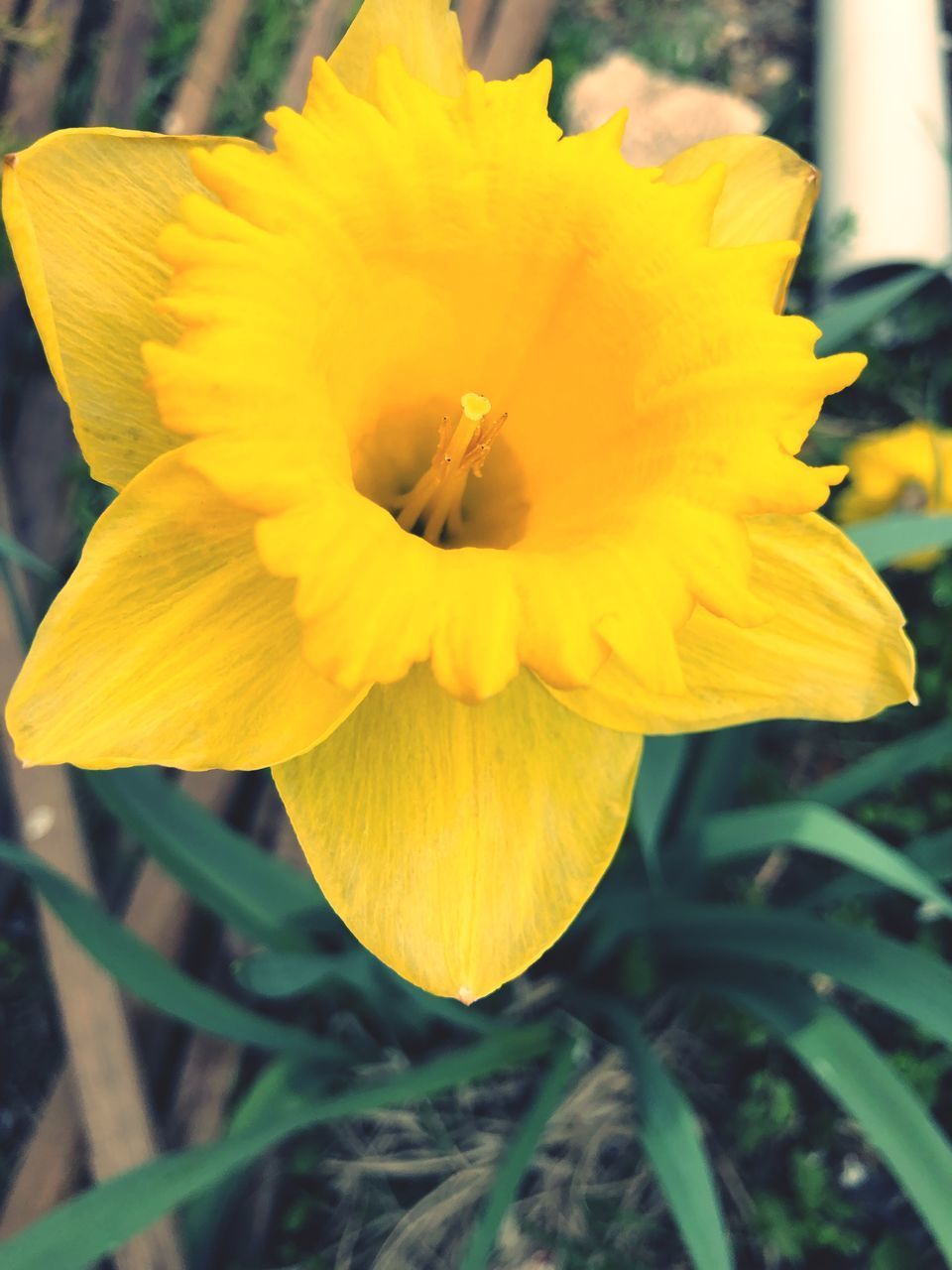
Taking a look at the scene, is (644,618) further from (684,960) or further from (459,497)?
(684,960)

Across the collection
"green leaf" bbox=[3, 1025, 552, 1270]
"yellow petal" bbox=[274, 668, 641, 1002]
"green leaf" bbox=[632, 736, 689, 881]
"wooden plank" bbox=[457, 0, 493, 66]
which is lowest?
"green leaf" bbox=[3, 1025, 552, 1270]

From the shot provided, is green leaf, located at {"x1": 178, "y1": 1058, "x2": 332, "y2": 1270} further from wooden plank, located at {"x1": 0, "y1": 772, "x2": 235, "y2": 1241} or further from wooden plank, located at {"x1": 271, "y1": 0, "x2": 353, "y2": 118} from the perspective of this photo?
wooden plank, located at {"x1": 271, "y1": 0, "x2": 353, "y2": 118}

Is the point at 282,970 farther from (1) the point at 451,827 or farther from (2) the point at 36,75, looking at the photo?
(2) the point at 36,75

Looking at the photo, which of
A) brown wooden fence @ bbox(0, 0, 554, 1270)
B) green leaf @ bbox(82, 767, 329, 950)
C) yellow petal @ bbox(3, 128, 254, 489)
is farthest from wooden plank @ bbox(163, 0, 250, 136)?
green leaf @ bbox(82, 767, 329, 950)

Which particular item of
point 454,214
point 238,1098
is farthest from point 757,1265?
point 454,214

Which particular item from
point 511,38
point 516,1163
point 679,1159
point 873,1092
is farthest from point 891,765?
point 511,38

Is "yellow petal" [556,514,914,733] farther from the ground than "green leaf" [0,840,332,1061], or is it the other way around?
"yellow petal" [556,514,914,733]
